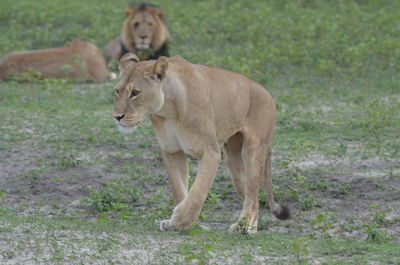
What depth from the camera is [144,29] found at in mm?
11758

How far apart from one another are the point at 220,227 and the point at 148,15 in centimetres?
611

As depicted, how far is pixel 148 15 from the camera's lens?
11.9 m

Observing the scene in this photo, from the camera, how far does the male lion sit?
11.8 metres

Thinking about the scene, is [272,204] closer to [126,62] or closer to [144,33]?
[126,62]

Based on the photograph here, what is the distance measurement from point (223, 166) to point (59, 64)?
13.0 feet

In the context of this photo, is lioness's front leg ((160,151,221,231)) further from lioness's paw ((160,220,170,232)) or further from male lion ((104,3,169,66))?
male lion ((104,3,169,66))

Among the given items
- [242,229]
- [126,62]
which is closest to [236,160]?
[242,229]

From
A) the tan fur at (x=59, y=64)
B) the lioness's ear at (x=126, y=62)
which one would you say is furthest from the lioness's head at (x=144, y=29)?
the lioness's ear at (x=126, y=62)

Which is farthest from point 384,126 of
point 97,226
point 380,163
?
point 97,226

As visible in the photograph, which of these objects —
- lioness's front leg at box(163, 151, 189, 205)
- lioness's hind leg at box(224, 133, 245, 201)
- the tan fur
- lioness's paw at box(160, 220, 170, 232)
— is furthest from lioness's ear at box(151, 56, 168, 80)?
the tan fur

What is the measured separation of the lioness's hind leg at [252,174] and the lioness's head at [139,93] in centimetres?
90

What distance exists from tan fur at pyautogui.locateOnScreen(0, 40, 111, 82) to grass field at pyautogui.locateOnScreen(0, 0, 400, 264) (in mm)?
251

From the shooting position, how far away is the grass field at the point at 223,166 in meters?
5.14

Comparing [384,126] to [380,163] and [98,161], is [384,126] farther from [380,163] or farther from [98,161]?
[98,161]
